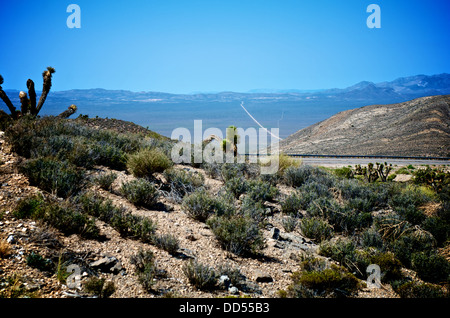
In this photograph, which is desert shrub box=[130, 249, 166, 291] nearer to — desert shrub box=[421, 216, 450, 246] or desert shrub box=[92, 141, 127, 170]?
A: desert shrub box=[92, 141, 127, 170]

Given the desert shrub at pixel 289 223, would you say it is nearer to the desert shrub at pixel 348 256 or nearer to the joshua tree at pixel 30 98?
the desert shrub at pixel 348 256

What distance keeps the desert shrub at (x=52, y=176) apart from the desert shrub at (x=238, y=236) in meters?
3.25

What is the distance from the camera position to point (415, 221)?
8.10 metres

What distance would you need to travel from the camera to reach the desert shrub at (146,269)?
4.08 m

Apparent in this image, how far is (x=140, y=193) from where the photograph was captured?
691 centimetres

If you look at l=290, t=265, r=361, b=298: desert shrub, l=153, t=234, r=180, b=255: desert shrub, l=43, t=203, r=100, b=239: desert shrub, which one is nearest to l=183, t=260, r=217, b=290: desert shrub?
l=153, t=234, r=180, b=255: desert shrub

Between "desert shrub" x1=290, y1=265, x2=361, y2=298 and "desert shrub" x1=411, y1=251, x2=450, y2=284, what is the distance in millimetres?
1908

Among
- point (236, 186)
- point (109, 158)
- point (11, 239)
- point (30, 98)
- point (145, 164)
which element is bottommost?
point (236, 186)

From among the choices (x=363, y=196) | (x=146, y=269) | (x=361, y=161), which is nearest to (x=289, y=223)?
(x=363, y=196)

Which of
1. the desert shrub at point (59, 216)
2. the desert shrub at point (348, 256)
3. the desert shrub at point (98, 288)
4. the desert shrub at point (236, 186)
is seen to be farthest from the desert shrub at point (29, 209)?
the desert shrub at point (348, 256)

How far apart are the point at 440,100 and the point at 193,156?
2586 inches

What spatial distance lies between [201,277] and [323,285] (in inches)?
76.6

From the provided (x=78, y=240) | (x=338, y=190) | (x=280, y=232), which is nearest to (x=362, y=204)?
(x=338, y=190)

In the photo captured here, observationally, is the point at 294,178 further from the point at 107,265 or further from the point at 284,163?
the point at 107,265
